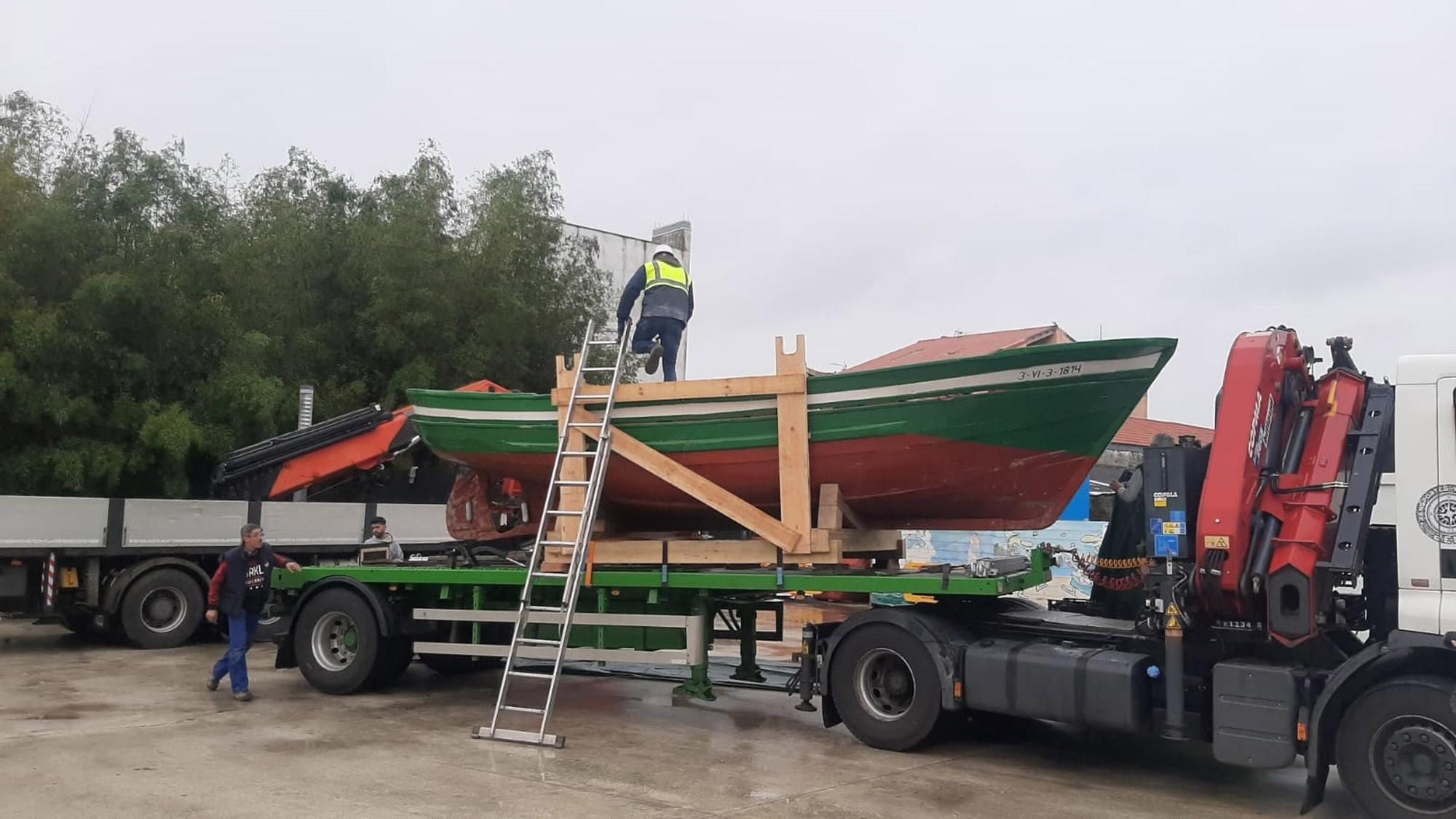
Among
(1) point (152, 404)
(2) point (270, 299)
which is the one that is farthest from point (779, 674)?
(2) point (270, 299)

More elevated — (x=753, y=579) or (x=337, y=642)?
(x=753, y=579)

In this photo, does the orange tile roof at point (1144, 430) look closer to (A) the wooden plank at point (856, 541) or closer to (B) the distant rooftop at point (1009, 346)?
(B) the distant rooftop at point (1009, 346)

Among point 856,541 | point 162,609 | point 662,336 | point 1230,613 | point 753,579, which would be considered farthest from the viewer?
point 162,609

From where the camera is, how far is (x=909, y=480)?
7.72 meters

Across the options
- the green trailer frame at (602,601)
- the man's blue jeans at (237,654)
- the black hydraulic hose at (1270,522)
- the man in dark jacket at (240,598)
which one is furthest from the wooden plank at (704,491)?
the man's blue jeans at (237,654)

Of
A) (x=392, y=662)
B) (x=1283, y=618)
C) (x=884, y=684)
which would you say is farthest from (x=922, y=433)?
(x=392, y=662)

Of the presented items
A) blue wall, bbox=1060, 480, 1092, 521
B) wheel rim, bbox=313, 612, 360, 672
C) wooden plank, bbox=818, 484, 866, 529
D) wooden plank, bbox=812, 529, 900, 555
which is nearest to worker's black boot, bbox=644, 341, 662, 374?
wooden plank, bbox=818, 484, 866, 529

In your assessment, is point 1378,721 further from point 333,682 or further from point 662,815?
point 333,682

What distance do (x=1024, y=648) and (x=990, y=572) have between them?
0.63 metres

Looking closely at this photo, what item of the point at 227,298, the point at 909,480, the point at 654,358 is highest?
the point at 227,298

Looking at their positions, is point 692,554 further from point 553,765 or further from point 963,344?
point 963,344

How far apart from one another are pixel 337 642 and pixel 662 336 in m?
3.81

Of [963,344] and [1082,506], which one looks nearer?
[1082,506]

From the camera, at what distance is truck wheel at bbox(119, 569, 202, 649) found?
12.0 m
